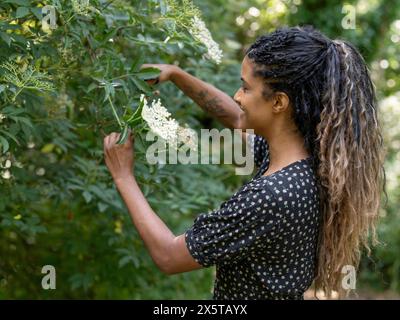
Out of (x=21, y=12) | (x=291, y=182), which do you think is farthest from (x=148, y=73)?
(x=291, y=182)

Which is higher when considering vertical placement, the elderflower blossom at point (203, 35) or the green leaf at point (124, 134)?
the elderflower blossom at point (203, 35)

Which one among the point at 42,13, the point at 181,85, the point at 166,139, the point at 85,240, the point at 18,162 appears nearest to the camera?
the point at 166,139

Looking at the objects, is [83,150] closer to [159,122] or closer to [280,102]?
[159,122]

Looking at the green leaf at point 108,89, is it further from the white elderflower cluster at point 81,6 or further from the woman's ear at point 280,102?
the woman's ear at point 280,102

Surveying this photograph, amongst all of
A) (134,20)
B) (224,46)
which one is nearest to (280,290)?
(134,20)

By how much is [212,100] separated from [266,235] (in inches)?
29.9

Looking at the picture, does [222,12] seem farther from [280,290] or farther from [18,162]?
[280,290]

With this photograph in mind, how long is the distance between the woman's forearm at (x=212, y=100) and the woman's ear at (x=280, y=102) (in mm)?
514

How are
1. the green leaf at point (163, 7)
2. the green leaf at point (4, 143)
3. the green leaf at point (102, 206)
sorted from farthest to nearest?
the green leaf at point (102, 206) < the green leaf at point (163, 7) < the green leaf at point (4, 143)

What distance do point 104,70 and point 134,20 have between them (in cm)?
23

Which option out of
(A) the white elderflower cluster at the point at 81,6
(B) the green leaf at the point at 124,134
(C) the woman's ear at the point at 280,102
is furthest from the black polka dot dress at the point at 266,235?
(A) the white elderflower cluster at the point at 81,6

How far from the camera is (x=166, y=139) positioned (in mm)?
1682

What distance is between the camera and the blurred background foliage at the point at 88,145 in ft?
6.18

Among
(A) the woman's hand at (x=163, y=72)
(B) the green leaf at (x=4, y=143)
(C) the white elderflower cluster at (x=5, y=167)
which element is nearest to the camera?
(B) the green leaf at (x=4, y=143)
